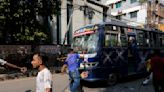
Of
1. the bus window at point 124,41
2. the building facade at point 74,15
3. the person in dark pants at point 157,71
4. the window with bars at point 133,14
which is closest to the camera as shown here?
the person in dark pants at point 157,71

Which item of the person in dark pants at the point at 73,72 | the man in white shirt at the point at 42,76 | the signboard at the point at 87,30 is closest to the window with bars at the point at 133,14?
the signboard at the point at 87,30

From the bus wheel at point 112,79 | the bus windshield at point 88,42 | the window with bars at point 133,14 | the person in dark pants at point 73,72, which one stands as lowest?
the bus wheel at point 112,79

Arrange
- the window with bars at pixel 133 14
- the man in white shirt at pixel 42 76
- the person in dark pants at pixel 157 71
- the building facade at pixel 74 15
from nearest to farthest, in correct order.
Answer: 1. the man in white shirt at pixel 42 76
2. the person in dark pants at pixel 157 71
3. the building facade at pixel 74 15
4. the window with bars at pixel 133 14

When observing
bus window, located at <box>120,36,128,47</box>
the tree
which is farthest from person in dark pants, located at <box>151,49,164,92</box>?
the tree

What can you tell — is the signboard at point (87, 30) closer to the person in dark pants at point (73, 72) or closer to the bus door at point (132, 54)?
the bus door at point (132, 54)

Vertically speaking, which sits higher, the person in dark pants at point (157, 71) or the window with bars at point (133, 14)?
the window with bars at point (133, 14)

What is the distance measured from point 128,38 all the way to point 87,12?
21919mm

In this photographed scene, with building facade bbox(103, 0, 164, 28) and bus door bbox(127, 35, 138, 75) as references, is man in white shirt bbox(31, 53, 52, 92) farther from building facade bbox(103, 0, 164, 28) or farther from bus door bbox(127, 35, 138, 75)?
building facade bbox(103, 0, 164, 28)

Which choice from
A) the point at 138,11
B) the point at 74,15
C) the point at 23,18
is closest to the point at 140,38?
the point at 23,18

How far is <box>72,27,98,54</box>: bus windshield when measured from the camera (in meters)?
13.1

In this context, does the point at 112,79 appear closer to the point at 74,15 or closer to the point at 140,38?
the point at 140,38

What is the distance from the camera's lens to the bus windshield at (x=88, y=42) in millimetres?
13133

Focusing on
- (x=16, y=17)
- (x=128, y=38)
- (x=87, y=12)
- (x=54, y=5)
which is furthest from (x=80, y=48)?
(x=87, y=12)

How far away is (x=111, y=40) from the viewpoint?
13672mm
